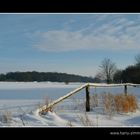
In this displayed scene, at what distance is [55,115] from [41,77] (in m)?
0.29

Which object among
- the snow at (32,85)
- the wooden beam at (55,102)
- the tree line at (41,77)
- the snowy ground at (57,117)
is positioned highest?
the tree line at (41,77)

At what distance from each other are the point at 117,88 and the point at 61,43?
0.49 metres

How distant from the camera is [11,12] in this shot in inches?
314

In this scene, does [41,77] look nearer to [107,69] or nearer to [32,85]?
[32,85]

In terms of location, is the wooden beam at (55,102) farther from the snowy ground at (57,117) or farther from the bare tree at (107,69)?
the bare tree at (107,69)

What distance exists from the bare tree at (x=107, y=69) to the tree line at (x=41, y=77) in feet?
0.30

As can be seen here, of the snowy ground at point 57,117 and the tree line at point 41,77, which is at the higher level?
the tree line at point 41,77

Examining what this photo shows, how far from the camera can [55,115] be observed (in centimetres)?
816

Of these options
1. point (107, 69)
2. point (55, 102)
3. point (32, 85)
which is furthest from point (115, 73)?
point (32, 85)

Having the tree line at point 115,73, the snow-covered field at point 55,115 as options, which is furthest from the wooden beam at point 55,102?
the tree line at point 115,73

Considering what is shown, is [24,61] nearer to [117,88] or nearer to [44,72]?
[44,72]

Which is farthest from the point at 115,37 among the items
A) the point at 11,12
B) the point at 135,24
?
the point at 11,12

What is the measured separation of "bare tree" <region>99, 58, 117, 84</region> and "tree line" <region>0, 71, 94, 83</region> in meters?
0.09

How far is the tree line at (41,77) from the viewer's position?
8.02 metres
